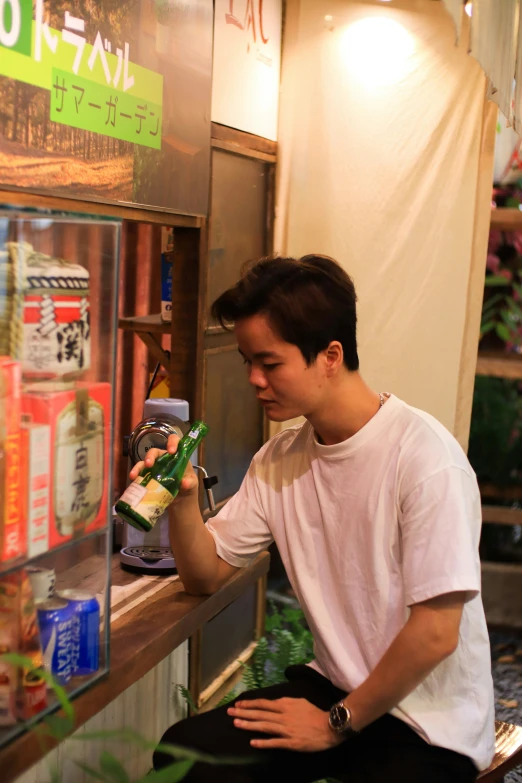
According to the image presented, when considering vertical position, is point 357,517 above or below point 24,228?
below

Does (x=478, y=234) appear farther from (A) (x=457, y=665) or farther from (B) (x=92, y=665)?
(B) (x=92, y=665)

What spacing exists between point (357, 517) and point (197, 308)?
1263mm

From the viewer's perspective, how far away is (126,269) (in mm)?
4215

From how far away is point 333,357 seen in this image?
1.95m

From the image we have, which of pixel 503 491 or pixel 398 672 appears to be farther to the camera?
pixel 503 491

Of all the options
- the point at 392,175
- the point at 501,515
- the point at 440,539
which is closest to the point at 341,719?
the point at 440,539

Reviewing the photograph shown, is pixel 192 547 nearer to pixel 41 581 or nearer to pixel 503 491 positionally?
pixel 41 581

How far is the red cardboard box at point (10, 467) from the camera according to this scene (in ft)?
4.67

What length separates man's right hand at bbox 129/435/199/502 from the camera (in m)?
1.88

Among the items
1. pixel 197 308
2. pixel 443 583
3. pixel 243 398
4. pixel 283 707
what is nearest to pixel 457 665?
pixel 443 583

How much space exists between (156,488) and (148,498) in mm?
34

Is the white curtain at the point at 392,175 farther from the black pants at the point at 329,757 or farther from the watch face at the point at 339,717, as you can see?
the watch face at the point at 339,717

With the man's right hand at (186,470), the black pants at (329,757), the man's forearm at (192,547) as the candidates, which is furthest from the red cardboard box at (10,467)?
the black pants at (329,757)

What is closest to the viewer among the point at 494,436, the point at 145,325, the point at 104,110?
the point at 104,110
